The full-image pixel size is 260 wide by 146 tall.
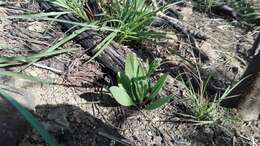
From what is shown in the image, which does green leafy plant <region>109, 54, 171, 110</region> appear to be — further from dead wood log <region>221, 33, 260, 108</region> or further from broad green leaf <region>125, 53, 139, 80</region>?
dead wood log <region>221, 33, 260, 108</region>

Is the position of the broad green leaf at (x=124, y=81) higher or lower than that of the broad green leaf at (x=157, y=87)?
higher

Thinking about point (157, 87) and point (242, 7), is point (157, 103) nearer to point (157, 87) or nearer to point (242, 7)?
point (157, 87)

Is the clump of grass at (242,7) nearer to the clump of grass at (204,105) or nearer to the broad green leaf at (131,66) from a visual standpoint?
the clump of grass at (204,105)

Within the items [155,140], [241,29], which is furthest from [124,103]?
[241,29]

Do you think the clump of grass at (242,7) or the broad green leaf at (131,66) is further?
the clump of grass at (242,7)

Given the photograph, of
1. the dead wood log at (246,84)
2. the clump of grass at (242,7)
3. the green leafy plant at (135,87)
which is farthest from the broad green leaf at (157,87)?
the clump of grass at (242,7)

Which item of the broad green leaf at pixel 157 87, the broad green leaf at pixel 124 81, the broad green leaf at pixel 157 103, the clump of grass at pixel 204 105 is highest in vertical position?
the broad green leaf at pixel 124 81

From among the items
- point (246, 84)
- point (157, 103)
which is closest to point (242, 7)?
point (246, 84)
